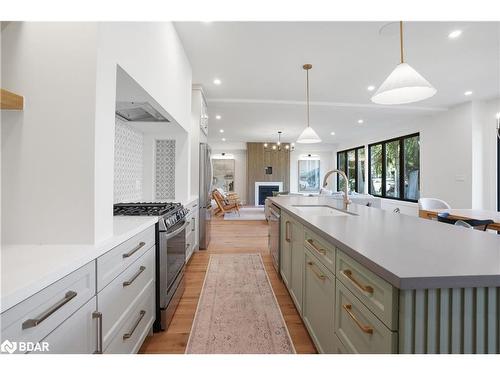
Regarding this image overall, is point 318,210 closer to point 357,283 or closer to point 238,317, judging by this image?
point 238,317

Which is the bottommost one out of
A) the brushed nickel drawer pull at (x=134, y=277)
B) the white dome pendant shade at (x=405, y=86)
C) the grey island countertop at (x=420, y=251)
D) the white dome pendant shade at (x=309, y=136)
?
the brushed nickel drawer pull at (x=134, y=277)

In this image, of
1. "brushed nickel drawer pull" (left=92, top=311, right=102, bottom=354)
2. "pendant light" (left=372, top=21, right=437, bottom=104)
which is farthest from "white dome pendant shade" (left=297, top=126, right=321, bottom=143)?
"brushed nickel drawer pull" (left=92, top=311, right=102, bottom=354)

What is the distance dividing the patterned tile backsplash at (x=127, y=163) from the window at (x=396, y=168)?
6.85 m

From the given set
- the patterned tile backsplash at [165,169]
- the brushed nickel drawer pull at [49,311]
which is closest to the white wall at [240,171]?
the patterned tile backsplash at [165,169]

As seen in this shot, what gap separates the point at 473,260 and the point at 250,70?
346cm

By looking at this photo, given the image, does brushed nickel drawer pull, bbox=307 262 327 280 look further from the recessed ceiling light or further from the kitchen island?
the recessed ceiling light

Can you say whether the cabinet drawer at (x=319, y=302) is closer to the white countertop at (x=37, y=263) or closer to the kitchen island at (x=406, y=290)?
the kitchen island at (x=406, y=290)

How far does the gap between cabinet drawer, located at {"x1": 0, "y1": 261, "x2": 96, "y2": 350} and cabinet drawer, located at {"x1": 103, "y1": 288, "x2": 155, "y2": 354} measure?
37 centimetres

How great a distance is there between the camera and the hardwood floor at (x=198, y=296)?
1.69 meters

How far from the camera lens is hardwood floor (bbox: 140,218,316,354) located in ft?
5.53

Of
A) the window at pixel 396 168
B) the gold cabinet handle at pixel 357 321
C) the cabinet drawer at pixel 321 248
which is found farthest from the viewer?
the window at pixel 396 168

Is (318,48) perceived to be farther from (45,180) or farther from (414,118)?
(414,118)
